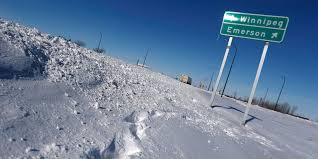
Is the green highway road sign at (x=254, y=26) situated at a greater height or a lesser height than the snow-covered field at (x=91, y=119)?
greater

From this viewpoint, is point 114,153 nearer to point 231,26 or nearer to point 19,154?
point 19,154

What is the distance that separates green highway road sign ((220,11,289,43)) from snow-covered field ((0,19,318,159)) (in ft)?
11.3

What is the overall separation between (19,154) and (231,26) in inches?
361

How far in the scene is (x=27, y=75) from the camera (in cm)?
592

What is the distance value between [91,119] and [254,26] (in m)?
7.36

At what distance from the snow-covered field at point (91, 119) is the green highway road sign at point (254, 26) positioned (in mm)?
3438

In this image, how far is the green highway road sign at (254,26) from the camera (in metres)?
10.3

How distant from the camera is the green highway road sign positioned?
10284 mm

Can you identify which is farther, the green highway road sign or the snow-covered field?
the green highway road sign

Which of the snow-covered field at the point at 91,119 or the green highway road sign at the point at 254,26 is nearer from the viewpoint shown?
the snow-covered field at the point at 91,119

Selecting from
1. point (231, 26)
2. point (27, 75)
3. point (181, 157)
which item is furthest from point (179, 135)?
point (231, 26)

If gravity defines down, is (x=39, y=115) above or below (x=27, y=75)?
below

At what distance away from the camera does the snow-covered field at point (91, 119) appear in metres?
4.49

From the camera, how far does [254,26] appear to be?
35.8ft
